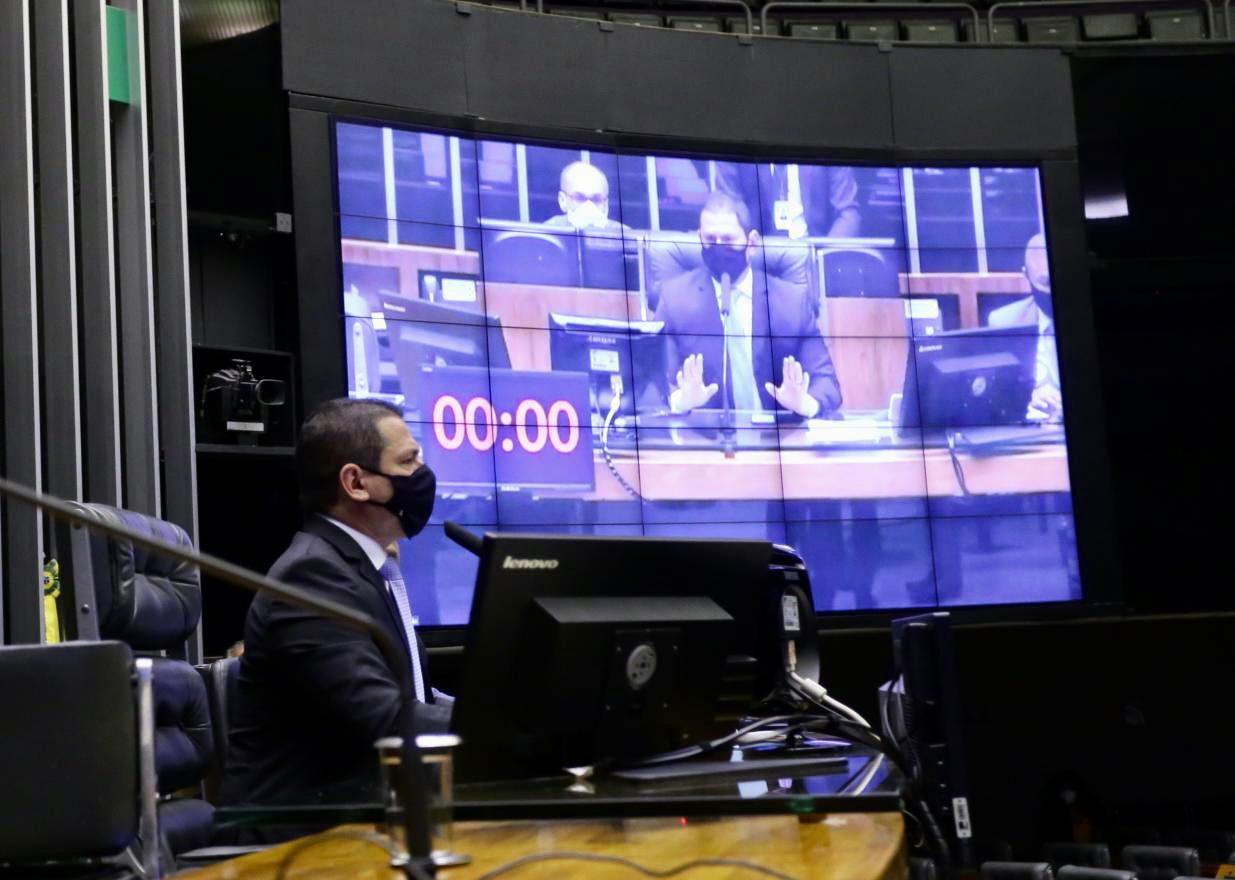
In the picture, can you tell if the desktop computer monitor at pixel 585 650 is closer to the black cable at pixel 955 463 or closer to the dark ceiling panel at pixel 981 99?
the black cable at pixel 955 463

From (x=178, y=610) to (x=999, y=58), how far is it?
622cm

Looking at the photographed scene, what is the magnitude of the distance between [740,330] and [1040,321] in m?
1.61

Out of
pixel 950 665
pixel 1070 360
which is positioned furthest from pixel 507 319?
pixel 950 665

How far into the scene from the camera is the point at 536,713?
190 centimetres

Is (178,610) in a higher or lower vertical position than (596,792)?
higher

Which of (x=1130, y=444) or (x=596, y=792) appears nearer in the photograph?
(x=596, y=792)

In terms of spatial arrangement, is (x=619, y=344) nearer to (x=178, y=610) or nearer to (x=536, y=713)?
(x=178, y=610)

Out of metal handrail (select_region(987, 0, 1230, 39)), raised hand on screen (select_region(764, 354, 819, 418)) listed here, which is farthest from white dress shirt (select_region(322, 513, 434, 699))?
metal handrail (select_region(987, 0, 1230, 39))

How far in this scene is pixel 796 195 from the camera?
747 centimetres

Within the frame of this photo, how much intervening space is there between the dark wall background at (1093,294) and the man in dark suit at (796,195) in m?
0.20

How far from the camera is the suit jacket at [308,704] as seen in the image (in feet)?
7.13

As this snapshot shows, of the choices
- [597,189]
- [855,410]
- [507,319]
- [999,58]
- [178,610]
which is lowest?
[178,610]

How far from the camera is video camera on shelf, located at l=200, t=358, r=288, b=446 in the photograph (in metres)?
5.75

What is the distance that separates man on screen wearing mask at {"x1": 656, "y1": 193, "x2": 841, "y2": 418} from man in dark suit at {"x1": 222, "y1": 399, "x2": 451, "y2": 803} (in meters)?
4.49
